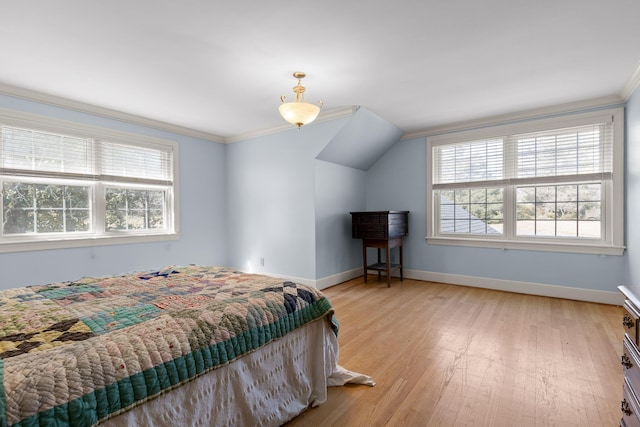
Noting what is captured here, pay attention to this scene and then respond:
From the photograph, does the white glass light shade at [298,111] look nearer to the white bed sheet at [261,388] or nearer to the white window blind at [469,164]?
the white bed sheet at [261,388]

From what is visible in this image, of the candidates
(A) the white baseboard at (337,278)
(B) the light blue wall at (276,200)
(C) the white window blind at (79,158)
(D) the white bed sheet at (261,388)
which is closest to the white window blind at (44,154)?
(C) the white window blind at (79,158)

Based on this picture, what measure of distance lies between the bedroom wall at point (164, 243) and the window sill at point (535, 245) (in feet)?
11.7

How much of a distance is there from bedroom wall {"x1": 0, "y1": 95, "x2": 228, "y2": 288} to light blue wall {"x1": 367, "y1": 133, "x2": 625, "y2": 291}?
2.73m

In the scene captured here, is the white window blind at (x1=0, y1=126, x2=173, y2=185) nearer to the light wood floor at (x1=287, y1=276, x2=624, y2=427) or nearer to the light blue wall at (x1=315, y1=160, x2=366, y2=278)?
the light blue wall at (x1=315, y1=160, x2=366, y2=278)

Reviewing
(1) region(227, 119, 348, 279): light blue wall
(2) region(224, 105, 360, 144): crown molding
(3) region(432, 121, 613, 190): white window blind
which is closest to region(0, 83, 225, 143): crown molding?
(2) region(224, 105, 360, 144): crown molding

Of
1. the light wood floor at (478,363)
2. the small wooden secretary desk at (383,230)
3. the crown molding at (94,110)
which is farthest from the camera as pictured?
the small wooden secretary desk at (383,230)

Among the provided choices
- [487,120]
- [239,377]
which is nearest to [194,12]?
[239,377]

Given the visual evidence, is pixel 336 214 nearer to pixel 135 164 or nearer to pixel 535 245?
pixel 535 245

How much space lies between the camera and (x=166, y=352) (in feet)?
3.84

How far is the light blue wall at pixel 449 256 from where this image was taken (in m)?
3.71

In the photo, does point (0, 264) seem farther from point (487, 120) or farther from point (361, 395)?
point (487, 120)

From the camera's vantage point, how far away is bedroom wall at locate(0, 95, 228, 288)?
3.29 m

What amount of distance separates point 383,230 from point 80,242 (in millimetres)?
3868

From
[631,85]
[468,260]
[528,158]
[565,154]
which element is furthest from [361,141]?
[631,85]
